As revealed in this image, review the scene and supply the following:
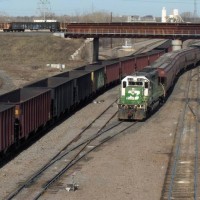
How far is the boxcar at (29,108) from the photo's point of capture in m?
25.5

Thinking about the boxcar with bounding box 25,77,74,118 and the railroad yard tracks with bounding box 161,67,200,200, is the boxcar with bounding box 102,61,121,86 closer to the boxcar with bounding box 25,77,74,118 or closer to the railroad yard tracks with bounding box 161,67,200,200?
the railroad yard tracks with bounding box 161,67,200,200

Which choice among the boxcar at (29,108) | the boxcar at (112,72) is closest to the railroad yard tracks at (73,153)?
the boxcar at (29,108)

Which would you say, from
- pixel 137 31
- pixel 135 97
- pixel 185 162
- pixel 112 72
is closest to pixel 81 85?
pixel 135 97

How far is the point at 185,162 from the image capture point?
24.8 m

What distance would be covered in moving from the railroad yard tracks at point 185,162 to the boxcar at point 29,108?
7.88 meters

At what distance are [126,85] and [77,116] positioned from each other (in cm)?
470

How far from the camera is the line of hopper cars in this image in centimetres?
2423

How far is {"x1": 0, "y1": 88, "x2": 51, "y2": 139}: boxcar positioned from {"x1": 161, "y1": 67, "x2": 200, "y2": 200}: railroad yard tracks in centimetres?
788

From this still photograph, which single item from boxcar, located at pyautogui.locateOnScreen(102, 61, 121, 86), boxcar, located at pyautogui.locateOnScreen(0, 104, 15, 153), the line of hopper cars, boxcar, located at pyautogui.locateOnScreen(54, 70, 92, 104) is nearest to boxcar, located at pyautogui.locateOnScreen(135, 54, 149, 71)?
boxcar, located at pyautogui.locateOnScreen(102, 61, 121, 86)

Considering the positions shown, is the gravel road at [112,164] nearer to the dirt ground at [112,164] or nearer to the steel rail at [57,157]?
the dirt ground at [112,164]

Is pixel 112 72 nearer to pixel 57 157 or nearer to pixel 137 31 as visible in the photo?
pixel 57 157

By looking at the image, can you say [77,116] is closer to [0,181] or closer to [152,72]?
[152,72]

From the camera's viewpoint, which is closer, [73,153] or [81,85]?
[73,153]

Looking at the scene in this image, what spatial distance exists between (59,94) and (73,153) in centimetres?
809
